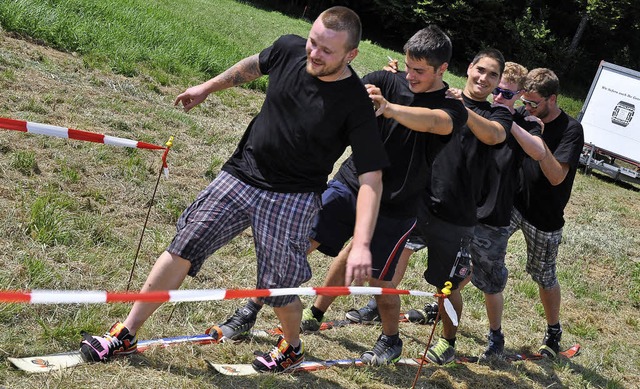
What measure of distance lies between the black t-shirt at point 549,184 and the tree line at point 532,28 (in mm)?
27145

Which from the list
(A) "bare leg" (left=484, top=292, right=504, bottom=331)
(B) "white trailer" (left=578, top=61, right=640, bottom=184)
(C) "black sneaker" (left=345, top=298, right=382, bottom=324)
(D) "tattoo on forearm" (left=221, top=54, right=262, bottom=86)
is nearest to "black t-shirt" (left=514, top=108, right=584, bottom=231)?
(A) "bare leg" (left=484, top=292, right=504, bottom=331)

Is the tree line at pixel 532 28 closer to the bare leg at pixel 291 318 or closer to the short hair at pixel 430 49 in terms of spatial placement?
the short hair at pixel 430 49

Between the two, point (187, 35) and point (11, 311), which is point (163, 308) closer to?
point (11, 311)

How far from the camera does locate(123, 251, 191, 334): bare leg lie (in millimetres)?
3703

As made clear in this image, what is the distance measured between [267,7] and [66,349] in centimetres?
3206

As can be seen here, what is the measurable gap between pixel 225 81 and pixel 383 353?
2057mm

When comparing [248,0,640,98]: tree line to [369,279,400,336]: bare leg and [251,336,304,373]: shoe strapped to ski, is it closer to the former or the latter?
[369,279,400,336]: bare leg

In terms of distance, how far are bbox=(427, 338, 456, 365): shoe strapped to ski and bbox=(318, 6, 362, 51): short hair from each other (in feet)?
8.15

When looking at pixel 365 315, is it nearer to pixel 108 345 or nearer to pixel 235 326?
pixel 235 326

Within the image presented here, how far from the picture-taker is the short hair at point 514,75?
194 inches

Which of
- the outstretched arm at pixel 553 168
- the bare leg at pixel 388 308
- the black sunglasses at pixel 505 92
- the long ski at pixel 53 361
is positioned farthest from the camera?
the outstretched arm at pixel 553 168

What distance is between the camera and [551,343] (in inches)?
232

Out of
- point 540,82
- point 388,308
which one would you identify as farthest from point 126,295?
point 540,82

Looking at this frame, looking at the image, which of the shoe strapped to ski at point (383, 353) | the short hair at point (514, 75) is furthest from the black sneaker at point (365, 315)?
the short hair at point (514, 75)
